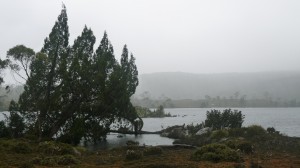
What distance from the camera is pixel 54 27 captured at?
4478 cm

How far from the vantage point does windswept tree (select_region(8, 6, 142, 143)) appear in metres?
42.5

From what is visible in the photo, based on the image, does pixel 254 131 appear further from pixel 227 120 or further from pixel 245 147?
pixel 245 147

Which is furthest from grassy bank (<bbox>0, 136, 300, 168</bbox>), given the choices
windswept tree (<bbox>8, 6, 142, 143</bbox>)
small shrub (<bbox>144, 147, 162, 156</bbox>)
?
windswept tree (<bbox>8, 6, 142, 143</bbox>)

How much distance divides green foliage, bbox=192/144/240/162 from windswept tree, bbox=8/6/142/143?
67.3ft

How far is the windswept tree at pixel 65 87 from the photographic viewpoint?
42469mm

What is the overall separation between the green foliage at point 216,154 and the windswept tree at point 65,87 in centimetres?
2051

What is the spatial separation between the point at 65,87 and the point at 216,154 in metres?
24.9

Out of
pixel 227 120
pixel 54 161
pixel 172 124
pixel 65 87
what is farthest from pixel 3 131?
pixel 172 124

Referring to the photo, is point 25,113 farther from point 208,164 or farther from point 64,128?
point 208,164

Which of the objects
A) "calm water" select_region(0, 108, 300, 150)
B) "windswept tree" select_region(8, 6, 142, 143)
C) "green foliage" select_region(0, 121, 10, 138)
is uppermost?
"windswept tree" select_region(8, 6, 142, 143)

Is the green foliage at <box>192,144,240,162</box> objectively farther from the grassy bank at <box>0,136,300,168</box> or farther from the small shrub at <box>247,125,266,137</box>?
the small shrub at <box>247,125,266,137</box>

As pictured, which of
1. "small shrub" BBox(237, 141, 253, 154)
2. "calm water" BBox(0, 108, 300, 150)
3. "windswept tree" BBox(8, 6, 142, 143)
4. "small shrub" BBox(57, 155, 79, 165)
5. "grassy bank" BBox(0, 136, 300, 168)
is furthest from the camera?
"calm water" BBox(0, 108, 300, 150)

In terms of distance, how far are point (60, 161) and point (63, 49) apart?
24.2 metres

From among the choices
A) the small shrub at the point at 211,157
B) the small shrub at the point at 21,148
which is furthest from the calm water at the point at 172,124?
the small shrub at the point at 211,157
